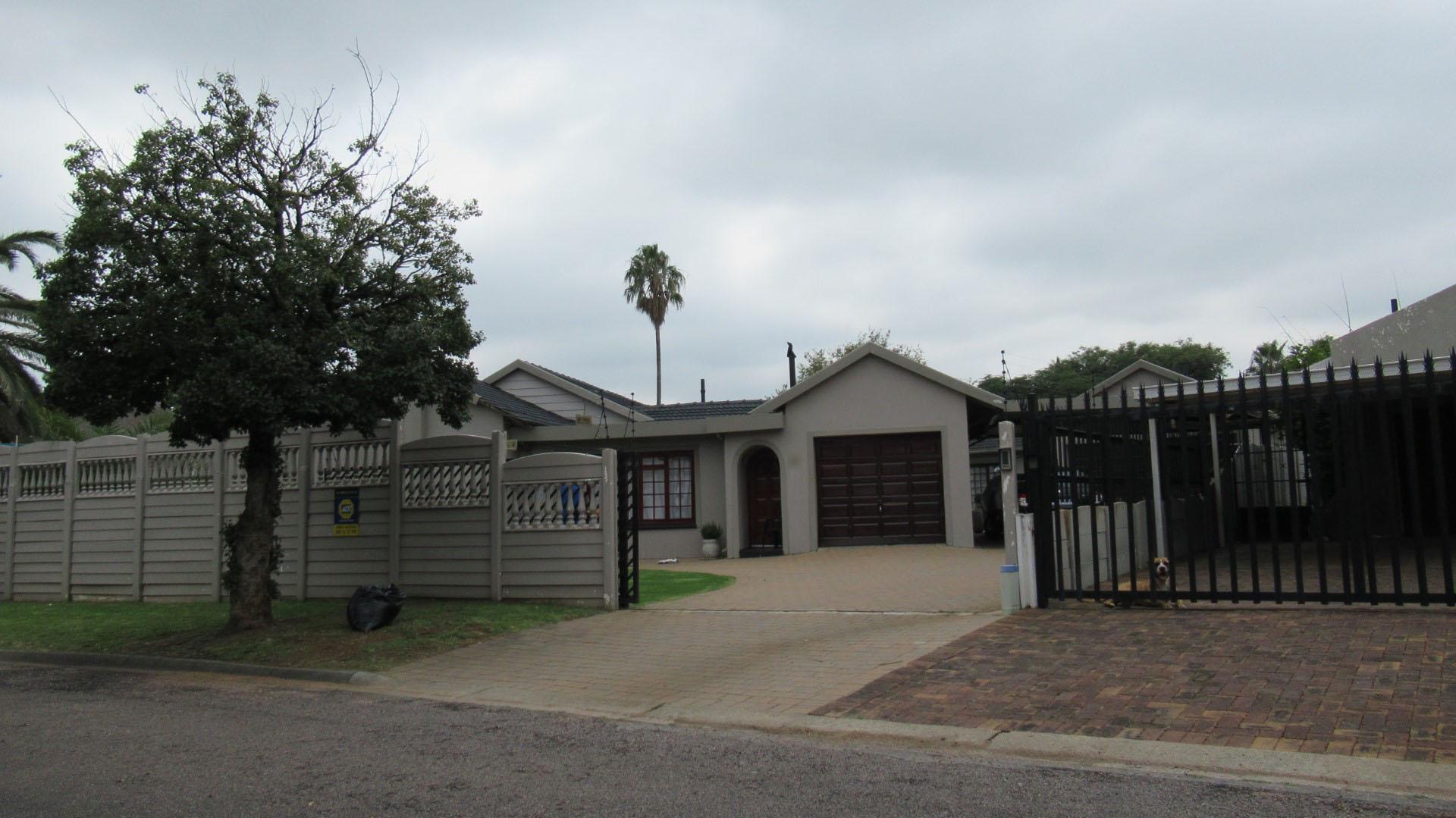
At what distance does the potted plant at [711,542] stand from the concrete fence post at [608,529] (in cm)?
914

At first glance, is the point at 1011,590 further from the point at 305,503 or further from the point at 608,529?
the point at 305,503

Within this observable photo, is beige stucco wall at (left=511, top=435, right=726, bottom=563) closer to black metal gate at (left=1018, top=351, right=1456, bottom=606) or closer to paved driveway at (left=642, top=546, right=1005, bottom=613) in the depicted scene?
paved driveway at (left=642, top=546, right=1005, bottom=613)

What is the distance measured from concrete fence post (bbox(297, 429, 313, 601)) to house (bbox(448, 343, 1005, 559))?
480cm

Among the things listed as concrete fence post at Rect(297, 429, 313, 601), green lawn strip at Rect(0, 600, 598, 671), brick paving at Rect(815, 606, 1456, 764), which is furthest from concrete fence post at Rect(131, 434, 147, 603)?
brick paving at Rect(815, 606, 1456, 764)

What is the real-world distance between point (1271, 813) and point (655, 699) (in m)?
4.34

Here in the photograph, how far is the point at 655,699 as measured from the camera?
7820 millimetres

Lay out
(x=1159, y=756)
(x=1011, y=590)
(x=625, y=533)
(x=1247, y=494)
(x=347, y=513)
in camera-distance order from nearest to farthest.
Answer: (x=1159, y=756)
(x=1247, y=494)
(x=1011, y=590)
(x=625, y=533)
(x=347, y=513)

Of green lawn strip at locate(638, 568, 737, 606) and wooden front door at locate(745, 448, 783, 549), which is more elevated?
wooden front door at locate(745, 448, 783, 549)

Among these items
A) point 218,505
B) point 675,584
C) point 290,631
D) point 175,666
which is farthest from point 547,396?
point 175,666

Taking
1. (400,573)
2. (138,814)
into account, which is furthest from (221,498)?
(138,814)

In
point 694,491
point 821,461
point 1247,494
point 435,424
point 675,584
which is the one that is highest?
A: point 435,424

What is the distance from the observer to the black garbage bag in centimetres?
1091

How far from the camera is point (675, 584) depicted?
605 inches

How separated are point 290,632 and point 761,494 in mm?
12230
